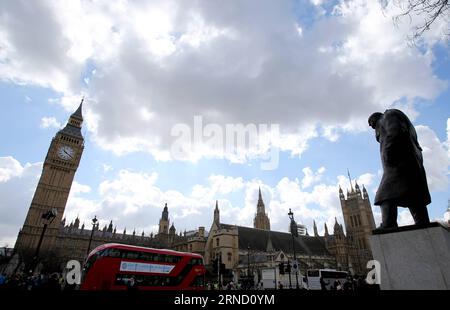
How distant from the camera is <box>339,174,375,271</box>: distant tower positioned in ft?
245

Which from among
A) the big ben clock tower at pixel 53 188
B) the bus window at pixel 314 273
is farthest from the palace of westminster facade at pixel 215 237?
the bus window at pixel 314 273

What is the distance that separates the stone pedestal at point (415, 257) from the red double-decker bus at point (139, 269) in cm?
1683

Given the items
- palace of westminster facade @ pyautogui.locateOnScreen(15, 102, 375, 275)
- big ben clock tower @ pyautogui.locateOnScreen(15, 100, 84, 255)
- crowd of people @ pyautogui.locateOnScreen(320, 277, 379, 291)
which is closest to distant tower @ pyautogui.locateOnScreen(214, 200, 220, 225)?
palace of westminster facade @ pyautogui.locateOnScreen(15, 102, 375, 275)

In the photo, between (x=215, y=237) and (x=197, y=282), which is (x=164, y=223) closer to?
(x=215, y=237)

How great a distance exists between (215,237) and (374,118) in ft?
186

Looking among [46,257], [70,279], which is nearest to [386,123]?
[70,279]

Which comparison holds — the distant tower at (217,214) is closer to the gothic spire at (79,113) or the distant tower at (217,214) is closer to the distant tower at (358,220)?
the distant tower at (358,220)

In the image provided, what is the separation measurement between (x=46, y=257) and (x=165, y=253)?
59634mm

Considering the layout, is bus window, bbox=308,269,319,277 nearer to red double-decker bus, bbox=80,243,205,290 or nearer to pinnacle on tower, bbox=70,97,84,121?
red double-decker bus, bbox=80,243,205,290

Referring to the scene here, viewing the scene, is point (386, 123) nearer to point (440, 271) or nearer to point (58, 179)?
point (440, 271)

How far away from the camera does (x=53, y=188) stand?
262 feet

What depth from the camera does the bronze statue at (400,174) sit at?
16.9 feet

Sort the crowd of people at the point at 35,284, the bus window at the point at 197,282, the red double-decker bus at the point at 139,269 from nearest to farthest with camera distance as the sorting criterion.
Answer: the crowd of people at the point at 35,284, the red double-decker bus at the point at 139,269, the bus window at the point at 197,282
